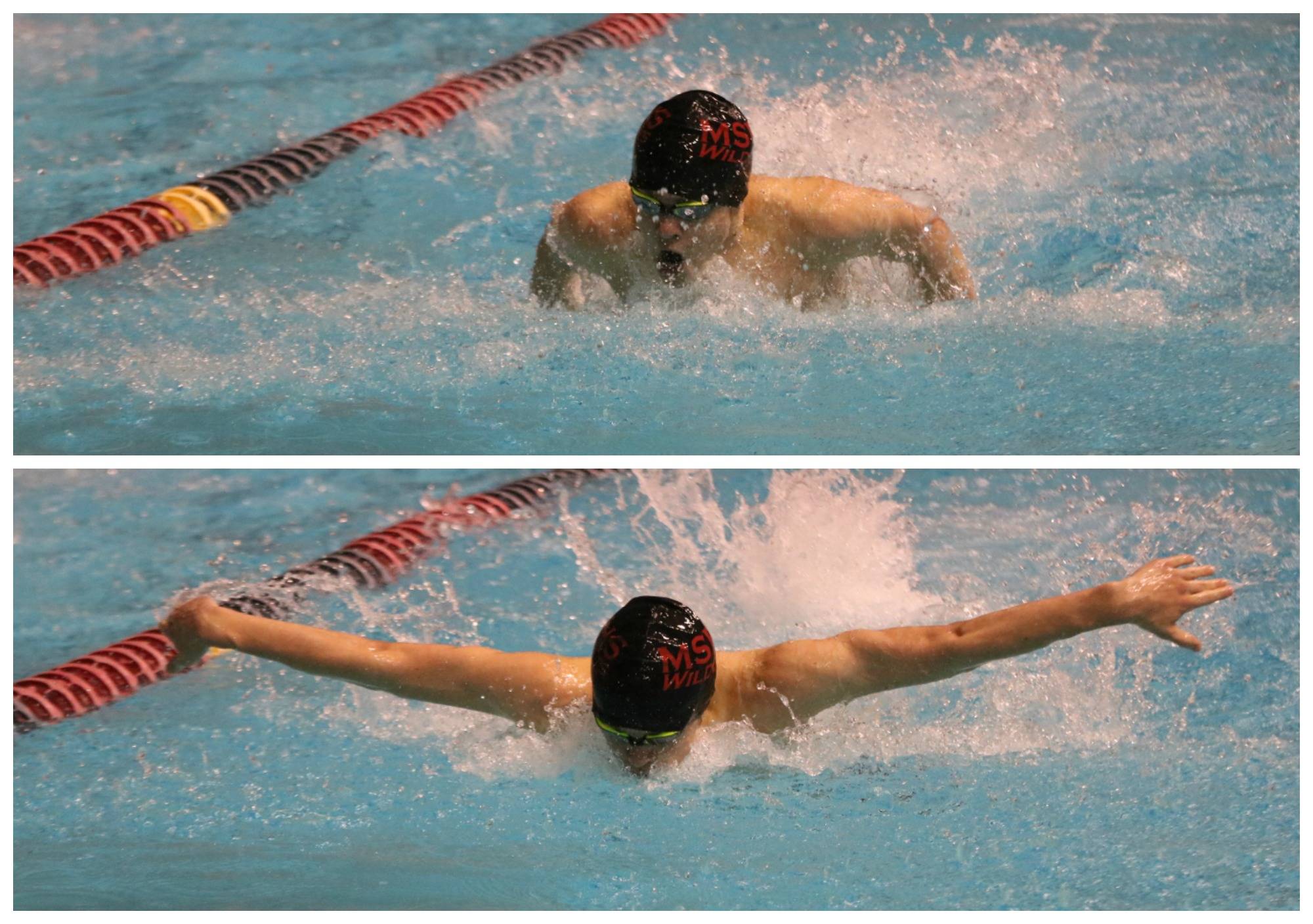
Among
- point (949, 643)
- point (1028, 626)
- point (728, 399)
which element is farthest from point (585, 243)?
point (1028, 626)

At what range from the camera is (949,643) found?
3.21m

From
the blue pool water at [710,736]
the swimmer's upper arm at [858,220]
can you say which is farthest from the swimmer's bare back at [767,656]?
the swimmer's upper arm at [858,220]

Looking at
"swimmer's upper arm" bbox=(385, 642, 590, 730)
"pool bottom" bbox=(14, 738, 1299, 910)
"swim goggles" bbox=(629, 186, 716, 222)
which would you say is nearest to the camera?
"swimmer's upper arm" bbox=(385, 642, 590, 730)

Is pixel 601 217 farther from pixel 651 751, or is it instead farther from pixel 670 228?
pixel 651 751

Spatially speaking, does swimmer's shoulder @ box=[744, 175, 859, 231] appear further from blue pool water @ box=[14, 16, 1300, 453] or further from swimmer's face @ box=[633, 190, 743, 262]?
blue pool water @ box=[14, 16, 1300, 453]

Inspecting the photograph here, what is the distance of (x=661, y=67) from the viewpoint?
245 inches

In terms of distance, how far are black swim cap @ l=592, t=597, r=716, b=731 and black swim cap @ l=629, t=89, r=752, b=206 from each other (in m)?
1.12

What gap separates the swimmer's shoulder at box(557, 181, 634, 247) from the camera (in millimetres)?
4129

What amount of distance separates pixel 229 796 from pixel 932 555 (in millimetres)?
2430

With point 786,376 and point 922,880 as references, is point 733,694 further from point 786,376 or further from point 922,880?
point 786,376

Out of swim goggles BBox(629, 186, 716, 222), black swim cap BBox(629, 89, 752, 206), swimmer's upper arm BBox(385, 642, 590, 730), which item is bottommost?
swimmer's upper arm BBox(385, 642, 590, 730)

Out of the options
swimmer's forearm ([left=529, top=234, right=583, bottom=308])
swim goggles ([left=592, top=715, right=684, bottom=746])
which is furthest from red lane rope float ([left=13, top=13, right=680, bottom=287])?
swim goggles ([left=592, top=715, right=684, bottom=746])

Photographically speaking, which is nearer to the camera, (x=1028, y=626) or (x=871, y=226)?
(x=1028, y=626)

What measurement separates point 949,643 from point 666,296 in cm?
147
